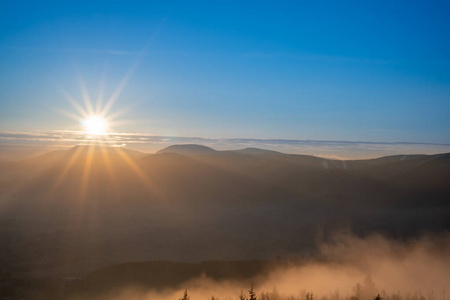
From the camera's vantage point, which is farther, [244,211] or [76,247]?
[244,211]

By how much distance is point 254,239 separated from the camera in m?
41.2

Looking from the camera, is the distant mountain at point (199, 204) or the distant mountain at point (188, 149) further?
the distant mountain at point (188, 149)

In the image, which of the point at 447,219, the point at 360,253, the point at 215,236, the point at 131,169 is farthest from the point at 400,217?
the point at 131,169

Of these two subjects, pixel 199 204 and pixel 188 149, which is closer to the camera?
pixel 199 204

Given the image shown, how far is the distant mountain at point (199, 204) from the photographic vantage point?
3675cm

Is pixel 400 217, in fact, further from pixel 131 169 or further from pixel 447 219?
pixel 131 169

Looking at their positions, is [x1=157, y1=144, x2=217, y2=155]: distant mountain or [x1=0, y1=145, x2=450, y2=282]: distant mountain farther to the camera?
[x1=157, y1=144, x2=217, y2=155]: distant mountain

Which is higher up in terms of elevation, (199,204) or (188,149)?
(188,149)

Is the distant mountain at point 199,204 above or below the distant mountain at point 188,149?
below

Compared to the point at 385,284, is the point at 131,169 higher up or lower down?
higher up

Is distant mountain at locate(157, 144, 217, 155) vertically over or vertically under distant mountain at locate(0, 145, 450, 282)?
over

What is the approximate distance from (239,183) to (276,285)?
54.1 meters

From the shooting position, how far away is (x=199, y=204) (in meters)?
67.2

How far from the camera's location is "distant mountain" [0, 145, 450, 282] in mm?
36750
